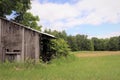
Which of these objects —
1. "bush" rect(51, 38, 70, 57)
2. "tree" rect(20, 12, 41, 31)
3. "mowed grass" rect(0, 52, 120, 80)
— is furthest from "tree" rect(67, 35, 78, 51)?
"bush" rect(51, 38, 70, 57)

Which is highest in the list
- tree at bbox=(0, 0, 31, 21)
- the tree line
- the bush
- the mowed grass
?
tree at bbox=(0, 0, 31, 21)

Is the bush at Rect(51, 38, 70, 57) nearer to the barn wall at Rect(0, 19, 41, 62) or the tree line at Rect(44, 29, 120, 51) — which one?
the barn wall at Rect(0, 19, 41, 62)

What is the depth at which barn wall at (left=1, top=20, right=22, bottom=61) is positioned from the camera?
988 inches

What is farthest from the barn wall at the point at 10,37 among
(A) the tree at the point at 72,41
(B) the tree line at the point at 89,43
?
(A) the tree at the point at 72,41

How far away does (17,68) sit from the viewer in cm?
2142

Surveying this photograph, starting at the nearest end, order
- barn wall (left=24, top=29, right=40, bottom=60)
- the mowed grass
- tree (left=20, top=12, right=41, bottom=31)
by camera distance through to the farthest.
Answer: the mowed grass, barn wall (left=24, top=29, right=40, bottom=60), tree (left=20, top=12, right=41, bottom=31)

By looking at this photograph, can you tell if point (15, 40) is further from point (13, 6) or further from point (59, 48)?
point (13, 6)

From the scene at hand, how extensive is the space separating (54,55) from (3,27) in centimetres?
723

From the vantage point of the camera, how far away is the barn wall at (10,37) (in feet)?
82.3

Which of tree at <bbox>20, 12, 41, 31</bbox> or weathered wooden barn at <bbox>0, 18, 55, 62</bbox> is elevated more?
tree at <bbox>20, 12, 41, 31</bbox>

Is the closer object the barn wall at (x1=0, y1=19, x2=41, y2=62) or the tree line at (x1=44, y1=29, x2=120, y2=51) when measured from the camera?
the barn wall at (x1=0, y1=19, x2=41, y2=62)

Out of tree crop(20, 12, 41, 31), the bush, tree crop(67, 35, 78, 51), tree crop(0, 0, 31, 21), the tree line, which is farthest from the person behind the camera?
tree crop(67, 35, 78, 51)

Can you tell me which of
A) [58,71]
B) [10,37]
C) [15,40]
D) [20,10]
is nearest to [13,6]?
[20,10]

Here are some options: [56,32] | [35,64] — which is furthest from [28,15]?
[56,32]
